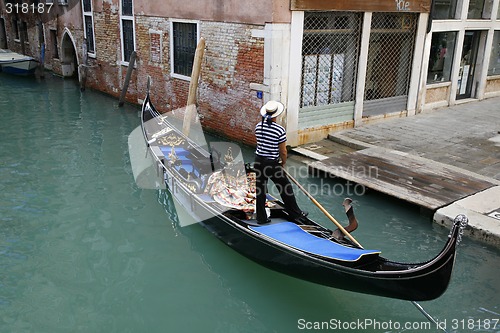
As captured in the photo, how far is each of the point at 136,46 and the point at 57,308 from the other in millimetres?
5970

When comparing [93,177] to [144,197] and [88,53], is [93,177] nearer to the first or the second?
[144,197]

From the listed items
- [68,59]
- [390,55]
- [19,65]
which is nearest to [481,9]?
[390,55]

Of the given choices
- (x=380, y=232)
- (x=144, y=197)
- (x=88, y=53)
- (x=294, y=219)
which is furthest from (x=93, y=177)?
(x=88, y=53)

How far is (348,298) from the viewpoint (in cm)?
318

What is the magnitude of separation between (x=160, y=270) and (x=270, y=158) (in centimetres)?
118

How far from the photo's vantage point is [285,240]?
3.10 meters

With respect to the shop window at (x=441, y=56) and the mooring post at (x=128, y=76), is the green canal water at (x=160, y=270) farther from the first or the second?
the shop window at (x=441, y=56)

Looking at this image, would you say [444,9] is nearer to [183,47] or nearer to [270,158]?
[183,47]

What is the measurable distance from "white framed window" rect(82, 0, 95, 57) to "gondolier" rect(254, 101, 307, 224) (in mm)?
7345

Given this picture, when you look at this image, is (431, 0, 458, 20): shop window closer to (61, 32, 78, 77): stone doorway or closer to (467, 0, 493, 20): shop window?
(467, 0, 493, 20): shop window

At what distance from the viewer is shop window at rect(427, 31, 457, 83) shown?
736cm

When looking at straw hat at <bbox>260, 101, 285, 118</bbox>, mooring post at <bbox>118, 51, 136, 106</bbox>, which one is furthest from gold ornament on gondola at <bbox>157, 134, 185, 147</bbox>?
mooring post at <bbox>118, 51, 136, 106</bbox>

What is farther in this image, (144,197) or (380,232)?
(144,197)

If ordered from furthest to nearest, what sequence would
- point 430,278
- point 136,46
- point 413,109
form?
point 136,46, point 413,109, point 430,278
